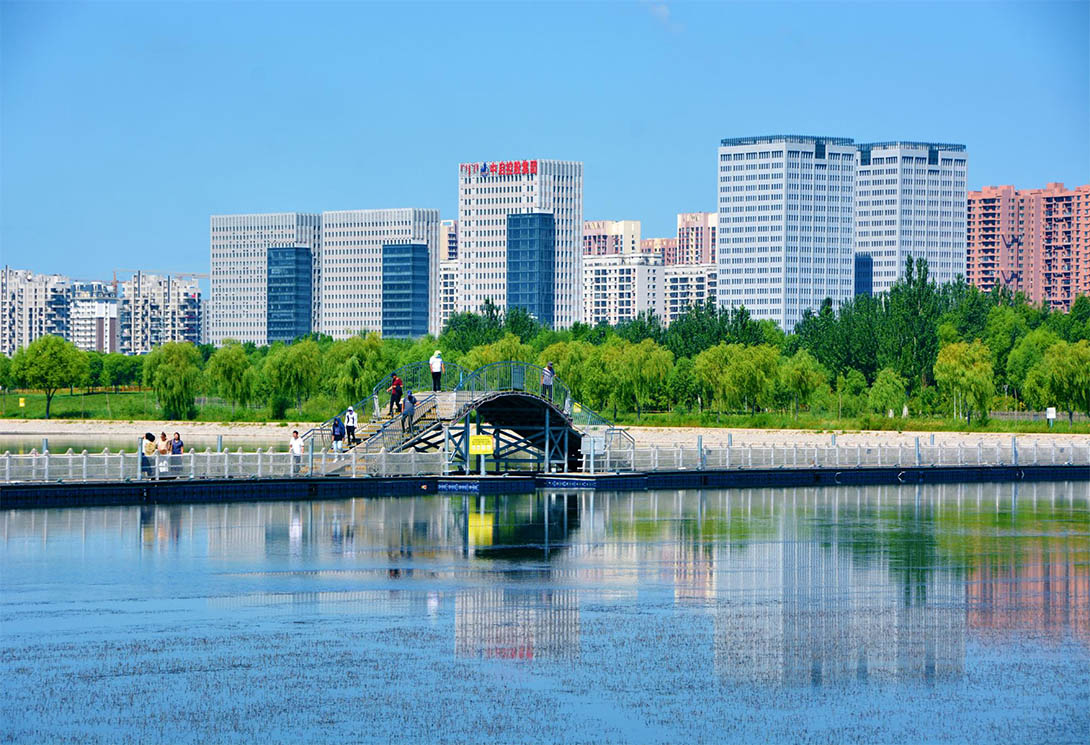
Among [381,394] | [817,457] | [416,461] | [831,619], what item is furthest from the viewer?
[817,457]

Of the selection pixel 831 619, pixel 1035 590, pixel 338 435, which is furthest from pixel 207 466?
pixel 1035 590

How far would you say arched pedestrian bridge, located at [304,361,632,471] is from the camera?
155 feet

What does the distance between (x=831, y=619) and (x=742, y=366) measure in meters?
82.8

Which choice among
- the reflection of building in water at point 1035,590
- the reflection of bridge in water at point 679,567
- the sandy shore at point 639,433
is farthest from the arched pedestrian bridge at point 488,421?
the sandy shore at point 639,433

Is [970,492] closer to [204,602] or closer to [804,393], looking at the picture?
[204,602]

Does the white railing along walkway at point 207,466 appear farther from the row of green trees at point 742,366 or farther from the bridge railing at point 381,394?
the row of green trees at point 742,366

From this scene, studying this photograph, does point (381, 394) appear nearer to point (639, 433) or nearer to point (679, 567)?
point (679, 567)

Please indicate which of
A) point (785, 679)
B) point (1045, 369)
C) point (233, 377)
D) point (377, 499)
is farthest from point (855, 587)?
point (233, 377)

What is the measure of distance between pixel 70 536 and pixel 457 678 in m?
16.0

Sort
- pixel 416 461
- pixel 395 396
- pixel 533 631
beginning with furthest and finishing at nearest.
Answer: pixel 395 396, pixel 416 461, pixel 533 631

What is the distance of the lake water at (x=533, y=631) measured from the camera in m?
16.9

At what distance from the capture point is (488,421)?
50531mm

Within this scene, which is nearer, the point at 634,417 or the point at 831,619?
the point at 831,619

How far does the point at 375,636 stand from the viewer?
21375 mm
